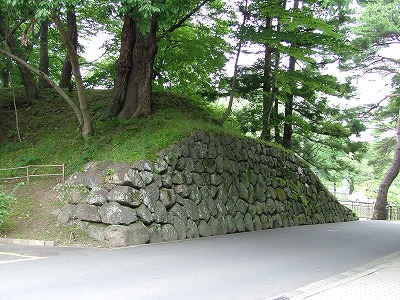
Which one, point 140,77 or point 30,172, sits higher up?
point 140,77

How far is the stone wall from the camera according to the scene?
32.8 feet

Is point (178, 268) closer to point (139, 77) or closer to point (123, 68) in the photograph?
point (139, 77)

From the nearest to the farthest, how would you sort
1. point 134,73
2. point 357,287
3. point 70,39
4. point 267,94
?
1. point 357,287
2. point 134,73
3. point 70,39
4. point 267,94

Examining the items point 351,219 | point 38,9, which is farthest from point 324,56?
point 38,9

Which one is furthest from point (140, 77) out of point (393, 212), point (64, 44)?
point (393, 212)

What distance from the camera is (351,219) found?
75.8 feet

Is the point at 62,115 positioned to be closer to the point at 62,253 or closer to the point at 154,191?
the point at 154,191

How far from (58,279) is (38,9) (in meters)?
5.34

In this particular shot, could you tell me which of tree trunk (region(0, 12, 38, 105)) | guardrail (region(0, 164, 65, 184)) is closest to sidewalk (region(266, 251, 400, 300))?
guardrail (region(0, 164, 65, 184))

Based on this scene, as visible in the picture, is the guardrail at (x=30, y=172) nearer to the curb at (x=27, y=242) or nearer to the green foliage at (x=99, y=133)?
the green foliage at (x=99, y=133)

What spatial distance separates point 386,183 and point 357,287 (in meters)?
20.9

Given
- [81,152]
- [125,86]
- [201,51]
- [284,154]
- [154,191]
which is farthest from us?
[284,154]

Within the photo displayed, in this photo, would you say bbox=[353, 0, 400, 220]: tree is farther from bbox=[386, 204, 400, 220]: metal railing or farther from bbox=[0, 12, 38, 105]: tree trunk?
bbox=[0, 12, 38, 105]: tree trunk

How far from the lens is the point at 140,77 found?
1448 centimetres
